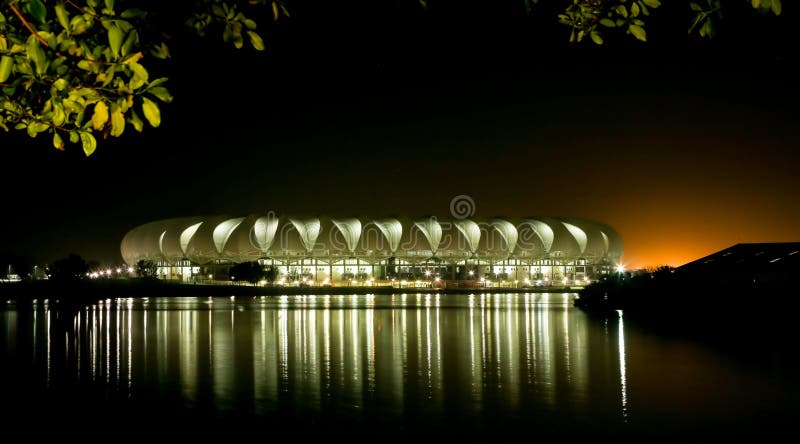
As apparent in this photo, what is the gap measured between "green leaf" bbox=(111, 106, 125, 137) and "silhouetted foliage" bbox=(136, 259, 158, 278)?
9591cm

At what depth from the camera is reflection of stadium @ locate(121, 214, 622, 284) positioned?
3903 inches

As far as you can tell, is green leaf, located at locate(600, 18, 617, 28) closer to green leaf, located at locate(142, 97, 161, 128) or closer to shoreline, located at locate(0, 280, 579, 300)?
green leaf, located at locate(142, 97, 161, 128)

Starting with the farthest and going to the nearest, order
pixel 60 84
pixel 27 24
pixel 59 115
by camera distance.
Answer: pixel 59 115, pixel 60 84, pixel 27 24

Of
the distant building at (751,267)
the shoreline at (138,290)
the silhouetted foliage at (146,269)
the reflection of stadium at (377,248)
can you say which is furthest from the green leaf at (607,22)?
the silhouetted foliage at (146,269)

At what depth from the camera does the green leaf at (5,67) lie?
4141 millimetres

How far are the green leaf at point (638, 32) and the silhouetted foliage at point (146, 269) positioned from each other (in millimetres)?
96200

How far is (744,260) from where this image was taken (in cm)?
3884

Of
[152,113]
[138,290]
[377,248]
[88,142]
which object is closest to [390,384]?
[88,142]

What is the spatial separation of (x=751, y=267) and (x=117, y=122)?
35.9 metres

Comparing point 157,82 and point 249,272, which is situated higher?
point 157,82

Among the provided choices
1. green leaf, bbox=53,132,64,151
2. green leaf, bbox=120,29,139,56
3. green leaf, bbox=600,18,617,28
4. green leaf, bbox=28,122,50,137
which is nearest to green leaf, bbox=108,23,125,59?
green leaf, bbox=120,29,139,56

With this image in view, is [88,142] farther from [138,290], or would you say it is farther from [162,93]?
[138,290]

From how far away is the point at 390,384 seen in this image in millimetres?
14547

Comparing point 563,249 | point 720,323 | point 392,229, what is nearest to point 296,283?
point 392,229
